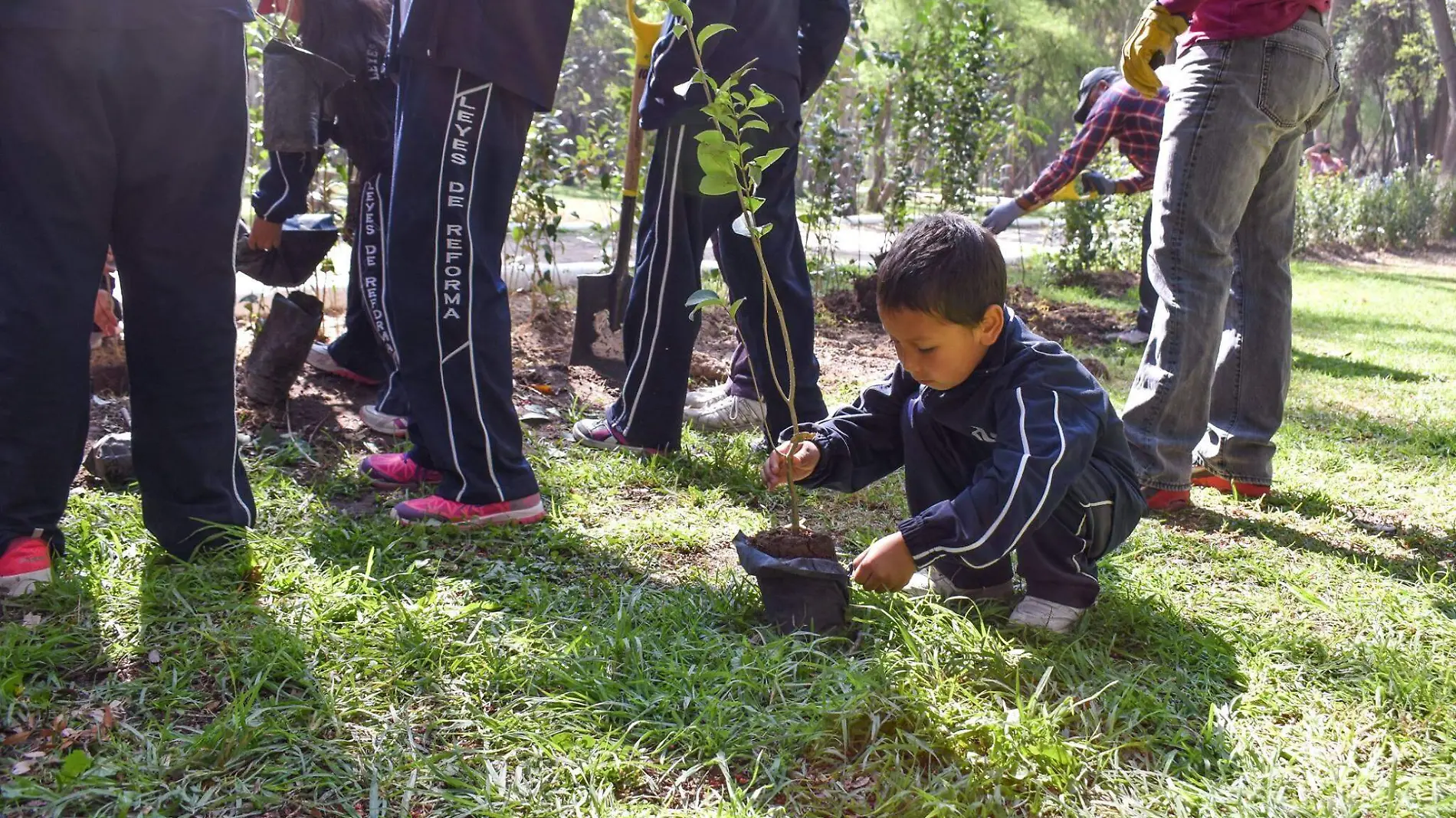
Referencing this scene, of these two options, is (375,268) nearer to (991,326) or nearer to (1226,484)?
(991,326)

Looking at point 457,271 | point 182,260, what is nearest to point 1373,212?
point 457,271

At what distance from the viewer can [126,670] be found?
2.08 m

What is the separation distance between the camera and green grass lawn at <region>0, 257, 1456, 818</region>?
1812 millimetres

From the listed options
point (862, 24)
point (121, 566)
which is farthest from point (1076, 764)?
point (862, 24)

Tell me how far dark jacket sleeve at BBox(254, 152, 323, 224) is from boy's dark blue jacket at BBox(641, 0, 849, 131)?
123 centimetres

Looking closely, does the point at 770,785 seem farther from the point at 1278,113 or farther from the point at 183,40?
the point at 1278,113

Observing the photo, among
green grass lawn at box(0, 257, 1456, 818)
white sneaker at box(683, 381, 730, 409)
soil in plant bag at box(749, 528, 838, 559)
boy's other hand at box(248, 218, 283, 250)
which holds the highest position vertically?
boy's other hand at box(248, 218, 283, 250)

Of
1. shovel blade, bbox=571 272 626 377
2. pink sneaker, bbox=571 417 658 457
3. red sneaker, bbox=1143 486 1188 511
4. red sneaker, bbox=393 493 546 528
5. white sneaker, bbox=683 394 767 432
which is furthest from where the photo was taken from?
shovel blade, bbox=571 272 626 377

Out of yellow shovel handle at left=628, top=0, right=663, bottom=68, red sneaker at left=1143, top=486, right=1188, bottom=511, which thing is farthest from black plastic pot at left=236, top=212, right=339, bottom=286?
red sneaker at left=1143, top=486, right=1188, bottom=511

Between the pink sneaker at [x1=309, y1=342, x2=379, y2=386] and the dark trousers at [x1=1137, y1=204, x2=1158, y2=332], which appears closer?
the pink sneaker at [x1=309, y1=342, x2=379, y2=386]

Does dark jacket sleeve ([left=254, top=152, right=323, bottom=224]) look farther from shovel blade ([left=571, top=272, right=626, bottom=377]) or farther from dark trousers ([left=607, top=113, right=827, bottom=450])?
shovel blade ([left=571, top=272, right=626, bottom=377])

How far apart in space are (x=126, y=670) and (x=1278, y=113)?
3107 millimetres

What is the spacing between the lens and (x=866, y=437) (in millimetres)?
2576

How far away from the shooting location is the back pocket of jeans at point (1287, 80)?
10.3ft
